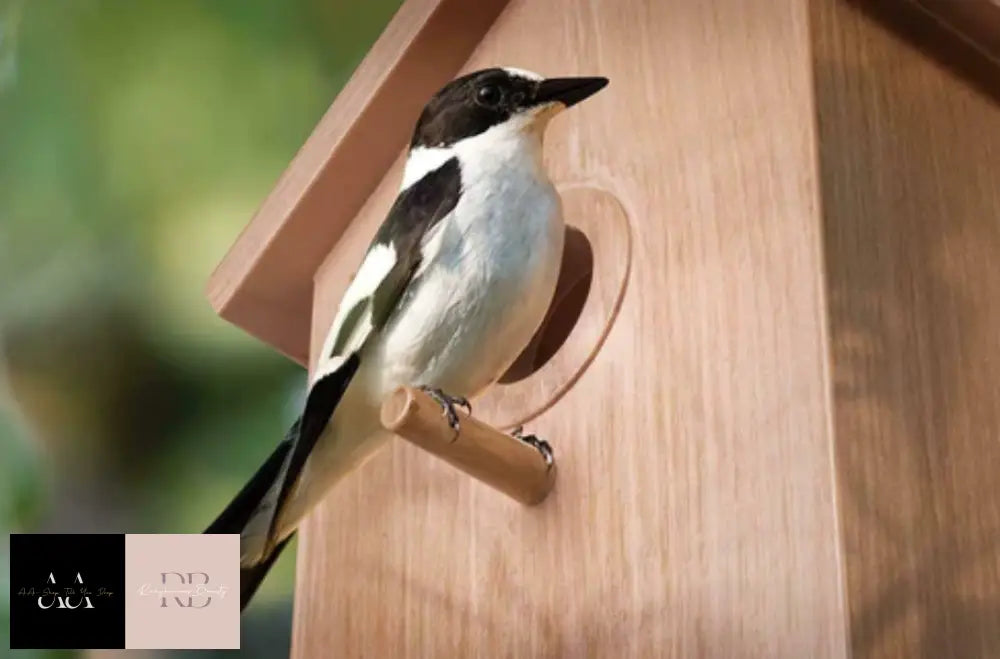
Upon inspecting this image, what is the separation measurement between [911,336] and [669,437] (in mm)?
141

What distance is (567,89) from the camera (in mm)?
828

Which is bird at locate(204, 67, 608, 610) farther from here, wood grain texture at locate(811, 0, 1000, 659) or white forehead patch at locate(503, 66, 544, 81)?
wood grain texture at locate(811, 0, 1000, 659)

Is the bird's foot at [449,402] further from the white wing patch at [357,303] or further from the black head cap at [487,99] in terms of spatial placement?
the black head cap at [487,99]

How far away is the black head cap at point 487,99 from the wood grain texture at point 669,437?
40 mm

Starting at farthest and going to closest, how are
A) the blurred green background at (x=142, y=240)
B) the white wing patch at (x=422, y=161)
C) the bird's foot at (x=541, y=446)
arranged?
the blurred green background at (x=142, y=240), the white wing patch at (x=422, y=161), the bird's foot at (x=541, y=446)

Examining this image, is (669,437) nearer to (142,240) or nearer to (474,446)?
(474,446)

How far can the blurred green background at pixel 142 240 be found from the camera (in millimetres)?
1271

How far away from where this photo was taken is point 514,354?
0.80 metres

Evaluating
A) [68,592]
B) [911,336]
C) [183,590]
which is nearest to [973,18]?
[911,336]

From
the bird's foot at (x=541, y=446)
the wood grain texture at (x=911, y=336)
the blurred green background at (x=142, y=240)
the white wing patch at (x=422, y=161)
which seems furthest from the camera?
the blurred green background at (x=142, y=240)

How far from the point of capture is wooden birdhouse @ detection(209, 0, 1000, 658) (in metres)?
0.65

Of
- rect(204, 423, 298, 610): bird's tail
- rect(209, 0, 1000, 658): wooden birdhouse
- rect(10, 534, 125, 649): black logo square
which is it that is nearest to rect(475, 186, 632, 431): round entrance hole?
rect(209, 0, 1000, 658): wooden birdhouse

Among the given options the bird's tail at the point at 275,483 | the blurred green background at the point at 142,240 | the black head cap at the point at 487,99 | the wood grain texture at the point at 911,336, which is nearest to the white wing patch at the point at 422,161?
the black head cap at the point at 487,99

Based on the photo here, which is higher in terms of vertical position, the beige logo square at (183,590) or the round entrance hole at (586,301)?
the round entrance hole at (586,301)
